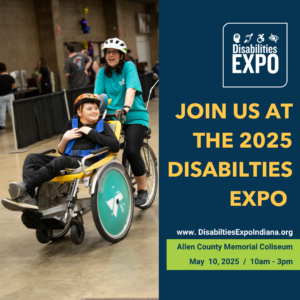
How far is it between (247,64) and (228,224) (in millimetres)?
627

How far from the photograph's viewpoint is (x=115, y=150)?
372cm

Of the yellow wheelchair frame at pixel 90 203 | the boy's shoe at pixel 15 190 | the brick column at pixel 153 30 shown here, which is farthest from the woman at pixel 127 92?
the brick column at pixel 153 30

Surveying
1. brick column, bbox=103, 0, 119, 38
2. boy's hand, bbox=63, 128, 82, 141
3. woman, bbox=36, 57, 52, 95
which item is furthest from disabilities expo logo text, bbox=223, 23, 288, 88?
brick column, bbox=103, 0, 119, 38

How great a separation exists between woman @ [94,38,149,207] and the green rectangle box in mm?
2205

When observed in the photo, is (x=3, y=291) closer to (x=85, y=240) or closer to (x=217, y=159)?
(x=85, y=240)

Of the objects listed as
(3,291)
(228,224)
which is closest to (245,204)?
(228,224)

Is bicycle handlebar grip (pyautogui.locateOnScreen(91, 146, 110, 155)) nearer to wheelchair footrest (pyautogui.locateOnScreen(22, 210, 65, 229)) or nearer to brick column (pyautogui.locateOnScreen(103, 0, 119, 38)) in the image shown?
wheelchair footrest (pyautogui.locateOnScreen(22, 210, 65, 229))

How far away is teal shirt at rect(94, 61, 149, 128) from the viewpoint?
13.4 feet

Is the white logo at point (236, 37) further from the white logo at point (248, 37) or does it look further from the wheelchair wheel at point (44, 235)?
the wheelchair wheel at point (44, 235)

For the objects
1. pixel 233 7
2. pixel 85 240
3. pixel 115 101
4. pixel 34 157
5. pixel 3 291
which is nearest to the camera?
pixel 233 7

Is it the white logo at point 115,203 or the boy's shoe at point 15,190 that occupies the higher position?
the boy's shoe at point 15,190

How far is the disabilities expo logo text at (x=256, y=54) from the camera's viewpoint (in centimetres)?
171

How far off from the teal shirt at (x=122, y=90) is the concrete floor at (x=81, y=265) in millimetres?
961

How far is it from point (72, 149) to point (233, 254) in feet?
7.13
